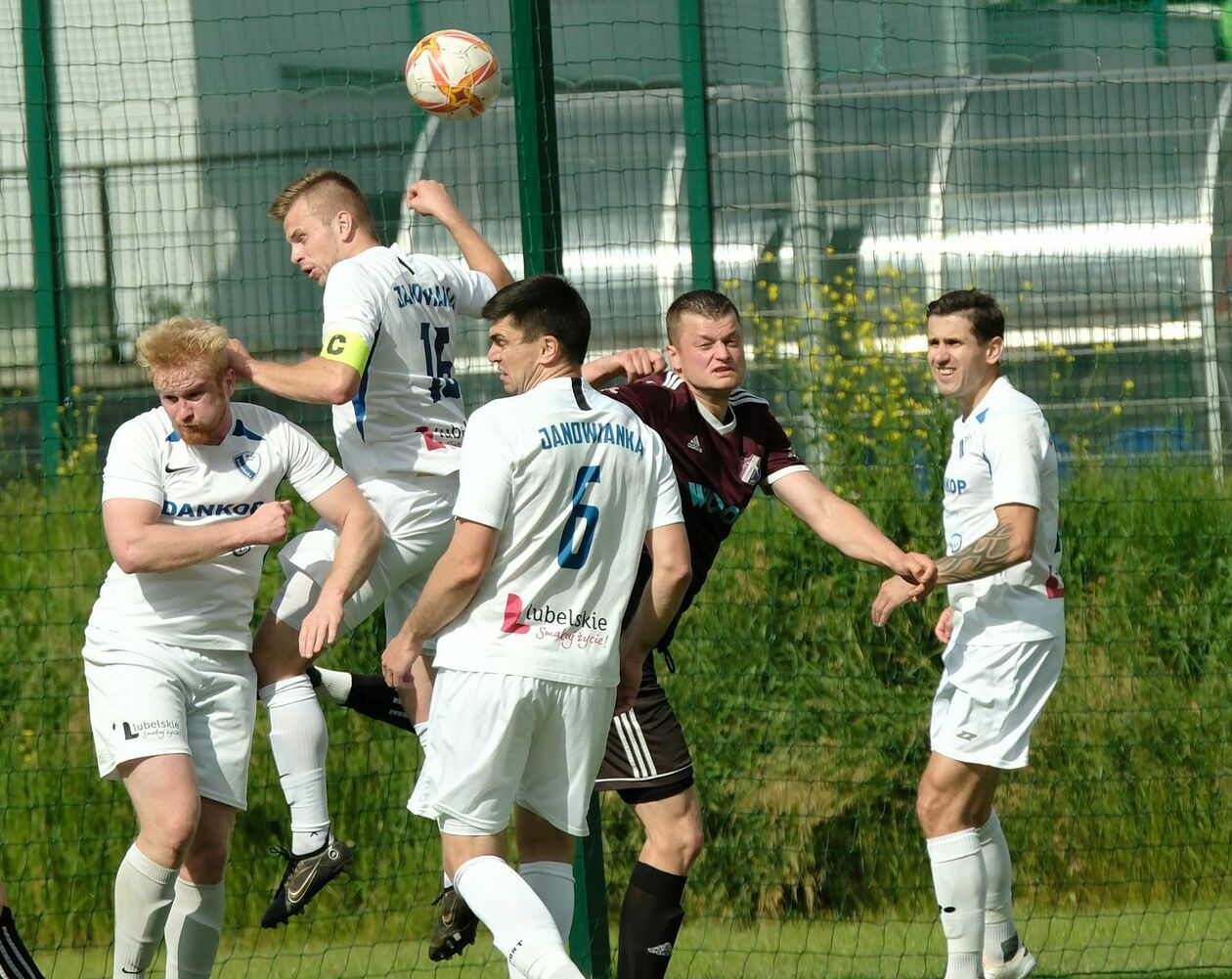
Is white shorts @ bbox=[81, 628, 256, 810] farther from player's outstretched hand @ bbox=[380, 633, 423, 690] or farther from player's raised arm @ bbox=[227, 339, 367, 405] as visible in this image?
player's raised arm @ bbox=[227, 339, 367, 405]

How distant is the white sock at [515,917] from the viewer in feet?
15.0

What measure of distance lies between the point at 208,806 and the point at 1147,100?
5.55 metres

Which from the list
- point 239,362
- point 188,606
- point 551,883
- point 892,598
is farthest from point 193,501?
point 892,598

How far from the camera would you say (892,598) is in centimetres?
581

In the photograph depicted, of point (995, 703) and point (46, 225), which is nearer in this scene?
point (995, 703)

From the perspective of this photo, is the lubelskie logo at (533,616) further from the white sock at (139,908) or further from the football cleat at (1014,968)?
the football cleat at (1014,968)

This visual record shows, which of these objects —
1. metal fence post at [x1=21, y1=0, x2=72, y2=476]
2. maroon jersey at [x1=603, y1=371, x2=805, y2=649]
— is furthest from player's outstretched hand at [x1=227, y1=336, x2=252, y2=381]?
metal fence post at [x1=21, y1=0, x2=72, y2=476]

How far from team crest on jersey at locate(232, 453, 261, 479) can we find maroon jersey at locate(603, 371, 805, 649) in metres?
1.19

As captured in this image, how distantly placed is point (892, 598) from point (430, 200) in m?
2.21

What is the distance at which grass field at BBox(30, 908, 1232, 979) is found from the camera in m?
7.35

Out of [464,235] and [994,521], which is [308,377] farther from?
[994,521]

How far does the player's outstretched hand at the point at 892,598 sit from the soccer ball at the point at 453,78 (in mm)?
2302

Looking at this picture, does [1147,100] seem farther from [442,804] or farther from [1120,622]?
[442,804]

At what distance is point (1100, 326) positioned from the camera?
8.21 m
